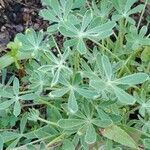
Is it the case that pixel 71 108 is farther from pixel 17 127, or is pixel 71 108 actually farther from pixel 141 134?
pixel 17 127

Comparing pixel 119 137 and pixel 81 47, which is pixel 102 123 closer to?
pixel 119 137

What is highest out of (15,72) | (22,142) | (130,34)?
(130,34)

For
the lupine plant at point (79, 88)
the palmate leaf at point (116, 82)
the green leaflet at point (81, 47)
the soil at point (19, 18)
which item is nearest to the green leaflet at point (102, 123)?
the lupine plant at point (79, 88)

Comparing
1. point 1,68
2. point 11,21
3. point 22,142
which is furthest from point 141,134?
point 11,21

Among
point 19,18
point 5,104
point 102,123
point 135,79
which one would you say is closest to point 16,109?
point 5,104

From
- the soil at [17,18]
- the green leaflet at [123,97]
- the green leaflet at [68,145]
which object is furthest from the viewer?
the soil at [17,18]

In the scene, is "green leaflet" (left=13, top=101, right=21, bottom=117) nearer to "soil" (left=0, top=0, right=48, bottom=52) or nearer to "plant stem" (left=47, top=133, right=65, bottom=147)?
"plant stem" (left=47, top=133, right=65, bottom=147)

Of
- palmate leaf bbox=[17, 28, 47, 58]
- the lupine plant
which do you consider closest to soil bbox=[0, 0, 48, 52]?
the lupine plant

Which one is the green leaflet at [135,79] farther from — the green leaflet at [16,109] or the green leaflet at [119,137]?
the green leaflet at [16,109]
